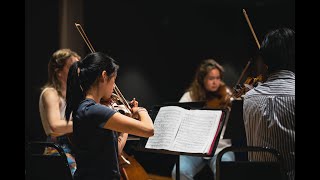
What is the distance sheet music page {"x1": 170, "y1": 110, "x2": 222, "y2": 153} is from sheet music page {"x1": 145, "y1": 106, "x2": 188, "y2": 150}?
1.2 inches

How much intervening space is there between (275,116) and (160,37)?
11.4ft

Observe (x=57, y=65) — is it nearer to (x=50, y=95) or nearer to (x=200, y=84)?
(x=50, y=95)

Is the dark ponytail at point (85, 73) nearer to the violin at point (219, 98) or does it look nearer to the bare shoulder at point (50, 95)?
the bare shoulder at point (50, 95)

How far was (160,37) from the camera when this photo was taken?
5.57 metres

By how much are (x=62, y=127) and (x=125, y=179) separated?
78cm

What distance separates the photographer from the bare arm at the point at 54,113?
3.07 metres

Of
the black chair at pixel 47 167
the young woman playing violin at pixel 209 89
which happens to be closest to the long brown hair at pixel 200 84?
the young woman playing violin at pixel 209 89

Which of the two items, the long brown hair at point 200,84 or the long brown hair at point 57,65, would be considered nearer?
the long brown hair at point 57,65

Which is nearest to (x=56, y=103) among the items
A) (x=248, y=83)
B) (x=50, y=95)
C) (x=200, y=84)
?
(x=50, y=95)

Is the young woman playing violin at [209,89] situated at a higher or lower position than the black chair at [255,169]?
higher

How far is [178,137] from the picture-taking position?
8.20 ft

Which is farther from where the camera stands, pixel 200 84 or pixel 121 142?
pixel 200 84

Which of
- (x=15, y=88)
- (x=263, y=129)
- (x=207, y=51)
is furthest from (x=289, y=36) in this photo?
(x=207, y=51)

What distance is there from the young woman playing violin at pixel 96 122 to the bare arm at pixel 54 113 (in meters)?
0.74
